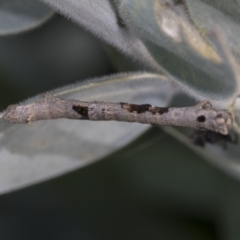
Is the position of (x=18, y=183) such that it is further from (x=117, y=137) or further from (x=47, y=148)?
(x=117, y=137)

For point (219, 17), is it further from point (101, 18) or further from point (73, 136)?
point (73, 136)

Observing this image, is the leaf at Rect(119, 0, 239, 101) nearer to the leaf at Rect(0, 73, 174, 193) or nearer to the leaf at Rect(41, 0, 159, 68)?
the leaf at Rect(41, 0, 159, 68)

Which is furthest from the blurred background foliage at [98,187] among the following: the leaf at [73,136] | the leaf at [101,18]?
the leaf at [101,18]

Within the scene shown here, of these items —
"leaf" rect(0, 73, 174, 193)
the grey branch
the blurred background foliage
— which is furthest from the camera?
the blurred background foliage

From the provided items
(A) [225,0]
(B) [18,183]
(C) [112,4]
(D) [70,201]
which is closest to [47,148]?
(B) [18,183]

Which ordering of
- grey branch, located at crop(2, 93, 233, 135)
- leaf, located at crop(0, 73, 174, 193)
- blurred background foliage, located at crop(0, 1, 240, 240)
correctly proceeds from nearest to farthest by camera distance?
grey branch, located at crop(2, 93, 233, 135) → leaf, located at crop(0, 73, 174, 193) → blurred background foliage, located at crop(0, 1, 240, 240)

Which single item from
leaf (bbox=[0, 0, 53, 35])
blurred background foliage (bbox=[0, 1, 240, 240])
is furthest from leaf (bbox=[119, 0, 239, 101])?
blurred background foliage (bbox=[0, 1, 240, 240])

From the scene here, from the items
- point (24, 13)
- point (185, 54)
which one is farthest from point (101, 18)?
point (24, 13)
